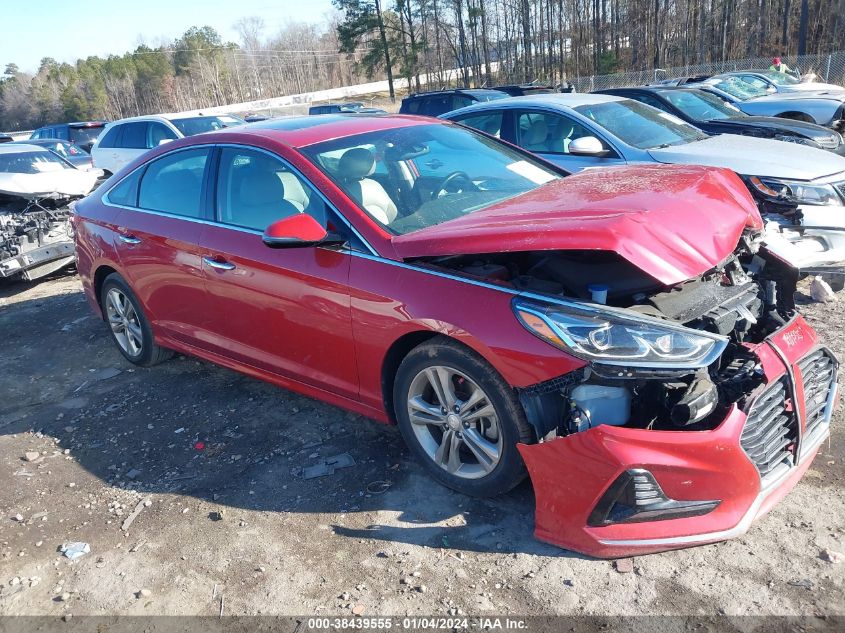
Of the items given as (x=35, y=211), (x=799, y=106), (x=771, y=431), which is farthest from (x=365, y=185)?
(x=799, y=106)

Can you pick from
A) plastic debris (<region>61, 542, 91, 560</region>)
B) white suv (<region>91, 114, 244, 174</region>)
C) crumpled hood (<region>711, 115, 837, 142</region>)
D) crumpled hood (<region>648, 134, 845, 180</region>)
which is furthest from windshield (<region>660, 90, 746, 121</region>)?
plastic debris (<region>61, 542, 91, 560</region>)

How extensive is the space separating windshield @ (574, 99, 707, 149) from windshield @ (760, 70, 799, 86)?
40.1 ft

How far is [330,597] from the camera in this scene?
2.73 meters

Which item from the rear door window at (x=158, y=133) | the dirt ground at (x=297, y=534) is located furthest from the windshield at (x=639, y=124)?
the rear door window at (x=158, y=133)

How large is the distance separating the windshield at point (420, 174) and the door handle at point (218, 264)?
2.68 ft

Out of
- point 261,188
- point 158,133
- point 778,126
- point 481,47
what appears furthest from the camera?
point 481,47

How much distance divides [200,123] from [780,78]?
601 inches

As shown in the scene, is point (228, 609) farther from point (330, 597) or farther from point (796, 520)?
point (796, 520)

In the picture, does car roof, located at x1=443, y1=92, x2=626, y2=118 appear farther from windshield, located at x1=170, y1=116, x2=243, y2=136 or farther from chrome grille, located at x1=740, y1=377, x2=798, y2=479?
windshield, located at x1=170, y1=116, x2=243, y2=136

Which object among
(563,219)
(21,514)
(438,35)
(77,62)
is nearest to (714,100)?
(563,219)

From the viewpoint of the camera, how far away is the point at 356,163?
12.1 ft

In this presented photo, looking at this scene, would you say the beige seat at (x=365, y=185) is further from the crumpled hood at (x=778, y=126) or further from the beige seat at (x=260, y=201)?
the crumpled hood at (x=778, y=126)

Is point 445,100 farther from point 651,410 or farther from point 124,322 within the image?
point 651,410

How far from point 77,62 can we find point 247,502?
330 ft
